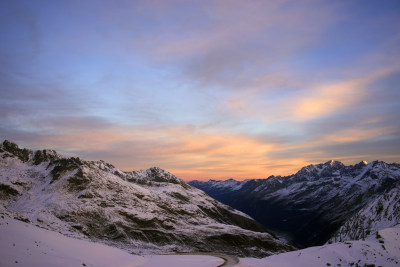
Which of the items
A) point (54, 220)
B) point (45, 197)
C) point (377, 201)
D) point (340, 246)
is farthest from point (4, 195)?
point (377, 201)

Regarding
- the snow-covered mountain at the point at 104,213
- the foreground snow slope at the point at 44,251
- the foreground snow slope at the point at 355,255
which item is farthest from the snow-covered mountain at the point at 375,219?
the foreground snow slope at the point at 44,251

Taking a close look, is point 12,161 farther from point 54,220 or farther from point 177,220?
point 177,220

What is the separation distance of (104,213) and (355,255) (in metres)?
135

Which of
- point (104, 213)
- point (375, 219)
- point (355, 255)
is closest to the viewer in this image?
point (355, 255)

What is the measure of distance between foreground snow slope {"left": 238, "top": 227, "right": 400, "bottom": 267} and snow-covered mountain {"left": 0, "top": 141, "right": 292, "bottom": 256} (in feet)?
290

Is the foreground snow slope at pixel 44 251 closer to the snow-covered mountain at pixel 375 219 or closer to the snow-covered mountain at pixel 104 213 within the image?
the snow-covered mountain at pixel 104 213

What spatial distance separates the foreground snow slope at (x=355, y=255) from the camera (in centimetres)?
3731

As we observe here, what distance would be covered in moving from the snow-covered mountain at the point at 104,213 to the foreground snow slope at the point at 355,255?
8826cm

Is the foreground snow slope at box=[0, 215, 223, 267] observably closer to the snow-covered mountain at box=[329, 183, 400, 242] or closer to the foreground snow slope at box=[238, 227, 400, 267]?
the foreground snow slope at box=[238, 227, 400, 267]

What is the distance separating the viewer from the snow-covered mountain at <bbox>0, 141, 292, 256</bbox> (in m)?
131

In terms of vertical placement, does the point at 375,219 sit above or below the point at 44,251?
below

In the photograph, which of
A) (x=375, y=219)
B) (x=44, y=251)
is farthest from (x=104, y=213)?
(x=375, y=219)

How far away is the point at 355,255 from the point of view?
128ft

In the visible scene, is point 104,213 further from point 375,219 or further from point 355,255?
point 355,255
